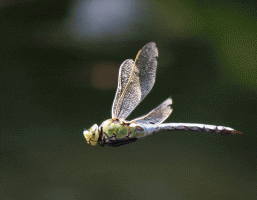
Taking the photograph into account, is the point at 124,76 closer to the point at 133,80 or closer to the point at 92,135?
the point at 133,80

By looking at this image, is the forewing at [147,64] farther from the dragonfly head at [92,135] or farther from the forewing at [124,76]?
the dragonfly head at [92,135]

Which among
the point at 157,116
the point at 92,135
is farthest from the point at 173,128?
the point at 92,135

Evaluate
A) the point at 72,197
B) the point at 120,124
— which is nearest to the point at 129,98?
the point at 120,124

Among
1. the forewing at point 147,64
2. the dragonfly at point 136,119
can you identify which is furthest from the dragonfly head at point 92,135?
the forewing at point 147,64

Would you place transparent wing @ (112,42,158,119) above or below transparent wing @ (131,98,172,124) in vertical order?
above

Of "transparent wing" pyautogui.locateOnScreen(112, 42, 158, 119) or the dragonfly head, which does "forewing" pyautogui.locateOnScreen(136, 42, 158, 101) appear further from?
the dragonfly head

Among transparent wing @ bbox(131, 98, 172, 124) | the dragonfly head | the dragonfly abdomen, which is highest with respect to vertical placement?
transparent wing @ bbox(131, 98, 172, 124)

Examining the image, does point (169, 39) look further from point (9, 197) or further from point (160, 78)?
point (9, 197)

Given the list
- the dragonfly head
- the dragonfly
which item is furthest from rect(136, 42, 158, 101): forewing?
the dragonfly head
